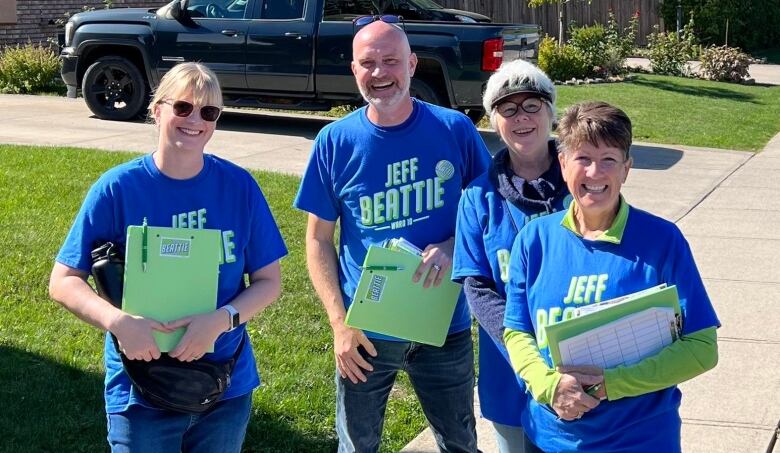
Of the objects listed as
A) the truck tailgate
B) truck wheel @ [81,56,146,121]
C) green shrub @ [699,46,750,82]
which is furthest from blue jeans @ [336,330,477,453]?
green shrub @ [699,46,750,82]

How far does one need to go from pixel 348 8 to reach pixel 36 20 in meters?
9.68

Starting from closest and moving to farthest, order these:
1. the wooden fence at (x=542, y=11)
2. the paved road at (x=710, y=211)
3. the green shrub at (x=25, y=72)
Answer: the paved road at (x=710, y=211) → the green shrub at (x=25, y=72) → the wooden fence at (x=542, y=11)

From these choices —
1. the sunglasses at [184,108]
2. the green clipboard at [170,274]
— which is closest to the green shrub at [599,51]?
the sunglasses at [184,108]

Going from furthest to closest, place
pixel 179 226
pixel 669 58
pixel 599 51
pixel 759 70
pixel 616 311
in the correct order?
pixel 759 70 < pixel 669 58 < pixel 599 51 < pixel 179 226 < pixel 616 311

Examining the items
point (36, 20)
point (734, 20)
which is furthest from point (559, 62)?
point (734, 20)

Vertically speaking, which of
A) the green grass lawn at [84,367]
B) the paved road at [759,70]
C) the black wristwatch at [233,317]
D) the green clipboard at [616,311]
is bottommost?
the paved road at [759,70]

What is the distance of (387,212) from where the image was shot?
11.6ft

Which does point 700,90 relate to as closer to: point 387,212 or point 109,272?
point 387,212

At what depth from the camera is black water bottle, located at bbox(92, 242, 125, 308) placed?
9.65ft

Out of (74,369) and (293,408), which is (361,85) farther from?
(74,369)

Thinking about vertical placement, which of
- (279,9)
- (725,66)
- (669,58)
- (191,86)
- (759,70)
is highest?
(279,9)

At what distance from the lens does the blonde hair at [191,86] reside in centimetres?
302

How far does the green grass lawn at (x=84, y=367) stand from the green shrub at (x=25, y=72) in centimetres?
952

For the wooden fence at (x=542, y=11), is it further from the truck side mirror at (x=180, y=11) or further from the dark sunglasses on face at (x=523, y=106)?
the dark sunglasses on face at (x=523, y=106)
